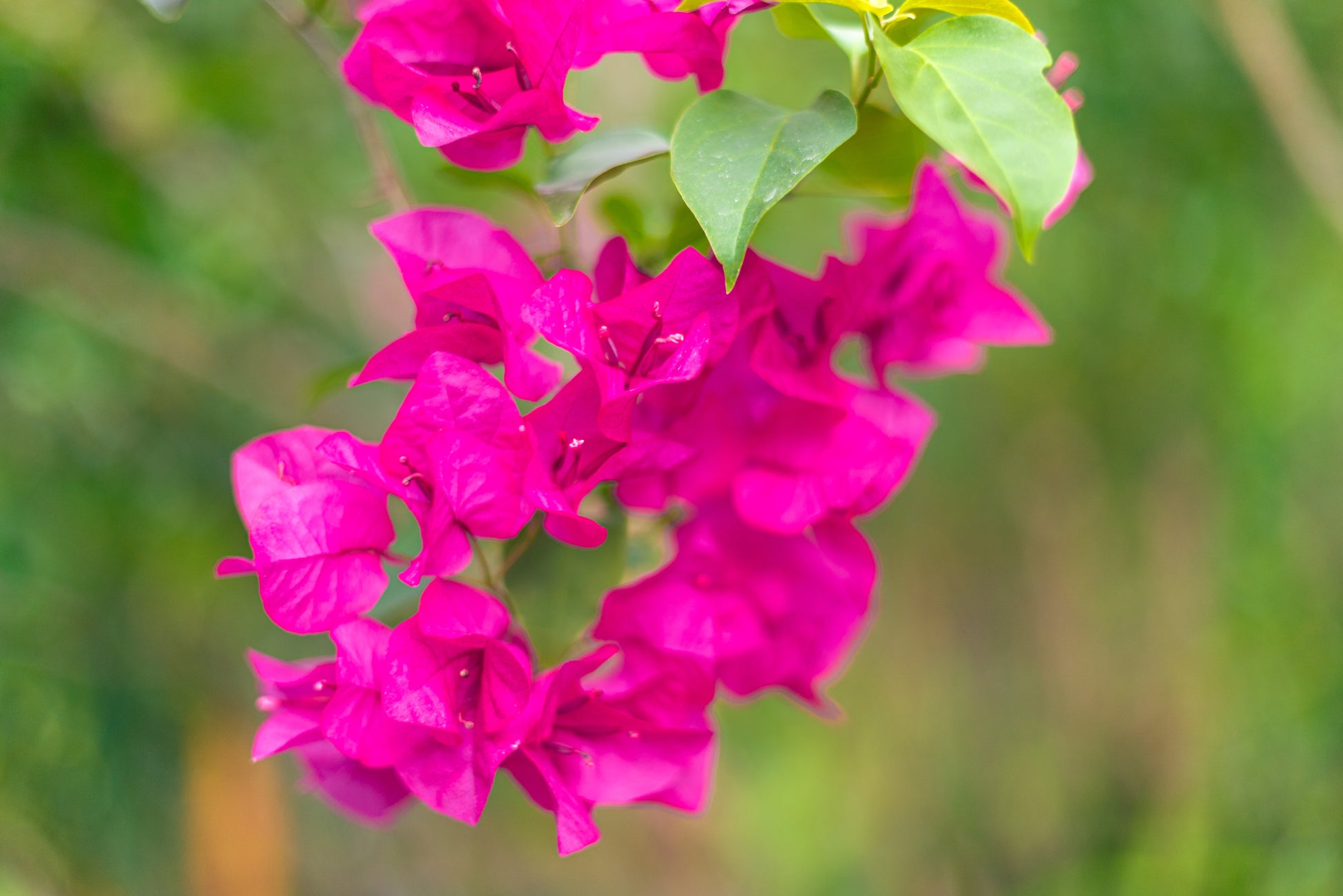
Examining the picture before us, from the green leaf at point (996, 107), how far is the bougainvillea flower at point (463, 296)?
6.2 inches

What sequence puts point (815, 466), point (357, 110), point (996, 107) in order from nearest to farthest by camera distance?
point (996, 107)
point (815, 466)
point (357, 110)

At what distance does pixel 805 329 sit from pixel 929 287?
0.07m

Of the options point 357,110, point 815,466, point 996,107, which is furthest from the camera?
point 357,110

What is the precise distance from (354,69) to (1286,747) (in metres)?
1.60

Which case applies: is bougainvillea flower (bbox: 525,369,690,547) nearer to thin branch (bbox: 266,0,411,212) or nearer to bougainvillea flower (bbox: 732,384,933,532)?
bougainvillea flower (bbox: 732,384,933,532)

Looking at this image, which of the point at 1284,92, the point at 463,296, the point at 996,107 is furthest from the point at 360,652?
the point at 1284,92

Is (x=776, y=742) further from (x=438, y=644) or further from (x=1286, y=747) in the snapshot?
A: (x=438, y=644)

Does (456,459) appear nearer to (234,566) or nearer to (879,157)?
(234,566)

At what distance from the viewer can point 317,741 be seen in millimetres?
431

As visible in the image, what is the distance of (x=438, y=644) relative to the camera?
0.36 m

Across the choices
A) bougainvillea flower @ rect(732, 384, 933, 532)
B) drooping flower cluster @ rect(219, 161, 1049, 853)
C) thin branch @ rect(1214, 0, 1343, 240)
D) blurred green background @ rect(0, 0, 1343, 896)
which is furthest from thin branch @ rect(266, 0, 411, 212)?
thin branch @ rect(1214, 0, 1343, 240)

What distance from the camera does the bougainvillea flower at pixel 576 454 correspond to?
36 cm

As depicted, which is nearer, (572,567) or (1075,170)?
(1075,170)

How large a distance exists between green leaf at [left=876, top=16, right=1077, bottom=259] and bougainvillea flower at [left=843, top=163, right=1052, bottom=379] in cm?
9
